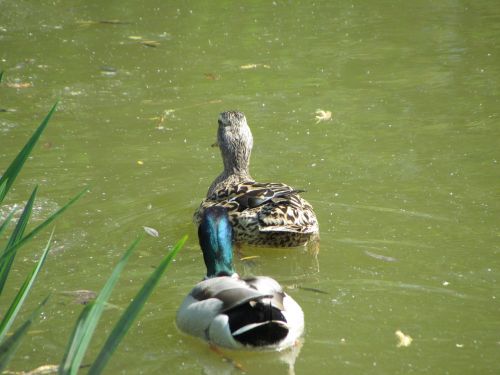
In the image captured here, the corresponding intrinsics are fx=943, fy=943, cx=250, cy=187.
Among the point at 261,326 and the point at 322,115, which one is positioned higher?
the point at 261,326

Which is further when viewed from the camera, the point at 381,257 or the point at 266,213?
the point at 266,213

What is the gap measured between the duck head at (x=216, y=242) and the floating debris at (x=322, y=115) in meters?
3.38

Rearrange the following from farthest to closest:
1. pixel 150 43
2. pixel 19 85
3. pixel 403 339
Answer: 1. pixel 150 43
2. pixel 19 85
3. pixel 403 339

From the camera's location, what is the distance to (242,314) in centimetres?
544

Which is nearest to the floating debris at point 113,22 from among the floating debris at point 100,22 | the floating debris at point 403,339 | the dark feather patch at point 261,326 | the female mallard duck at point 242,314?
the floating debris at point 100,22

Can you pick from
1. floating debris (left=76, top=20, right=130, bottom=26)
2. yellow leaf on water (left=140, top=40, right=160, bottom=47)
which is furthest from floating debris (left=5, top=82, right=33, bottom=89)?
floating debris (left=76, top=20, right=130, bottom=26)

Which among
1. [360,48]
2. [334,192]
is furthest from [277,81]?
[334,192]

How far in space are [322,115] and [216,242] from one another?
380 centimetres

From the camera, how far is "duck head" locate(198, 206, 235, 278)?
6.52 meters

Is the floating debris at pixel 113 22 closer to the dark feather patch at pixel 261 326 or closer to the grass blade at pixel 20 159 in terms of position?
the dark feather patch at pixel 261 326

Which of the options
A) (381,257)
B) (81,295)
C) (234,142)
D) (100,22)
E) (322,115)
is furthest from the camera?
(100,22)

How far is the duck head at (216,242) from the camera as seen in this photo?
6.52 m

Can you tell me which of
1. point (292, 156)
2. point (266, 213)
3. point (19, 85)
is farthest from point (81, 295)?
point (19, 85)

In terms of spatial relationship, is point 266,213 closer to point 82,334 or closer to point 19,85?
point 82,334
